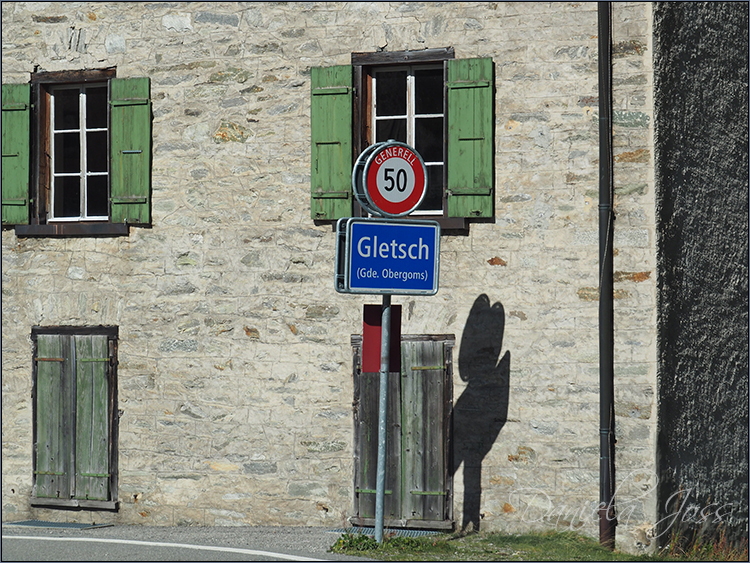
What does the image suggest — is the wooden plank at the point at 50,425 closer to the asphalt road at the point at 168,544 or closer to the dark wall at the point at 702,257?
the asphalt road at the point at 168,544

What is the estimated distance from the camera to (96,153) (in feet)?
33.2

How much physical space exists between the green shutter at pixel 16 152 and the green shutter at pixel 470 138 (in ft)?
13.4

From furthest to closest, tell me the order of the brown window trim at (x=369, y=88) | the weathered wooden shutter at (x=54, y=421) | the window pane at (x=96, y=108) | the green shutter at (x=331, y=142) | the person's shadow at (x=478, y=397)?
the window pane at (x=96, y=108)
the weathered wooden shutter at (x=54, y=421)
the green shutter at (x=331, y=142)
the brown window trim at (x=369, y=88)
the person's shadow at (x=478, y=397)

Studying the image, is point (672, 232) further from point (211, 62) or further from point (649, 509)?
point (211, 62)

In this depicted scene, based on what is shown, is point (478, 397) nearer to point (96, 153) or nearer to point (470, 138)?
point (470, 138)

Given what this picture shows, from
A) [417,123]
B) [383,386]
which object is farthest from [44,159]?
[383,386]

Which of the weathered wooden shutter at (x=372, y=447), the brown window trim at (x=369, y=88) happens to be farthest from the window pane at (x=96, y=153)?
the weathered wooden shutter at (x=372, y=447)

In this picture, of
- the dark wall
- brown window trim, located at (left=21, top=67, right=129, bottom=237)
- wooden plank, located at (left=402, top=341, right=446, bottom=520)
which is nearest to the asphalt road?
wooden plank, located at (left=402, top=341, right=446, bottom=520)

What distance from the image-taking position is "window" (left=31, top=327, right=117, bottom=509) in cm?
976

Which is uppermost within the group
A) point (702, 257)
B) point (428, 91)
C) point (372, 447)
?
point (428, 91)

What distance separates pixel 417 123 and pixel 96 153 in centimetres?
319

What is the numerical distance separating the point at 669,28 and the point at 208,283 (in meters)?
4.56

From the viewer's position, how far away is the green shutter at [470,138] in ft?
28.8

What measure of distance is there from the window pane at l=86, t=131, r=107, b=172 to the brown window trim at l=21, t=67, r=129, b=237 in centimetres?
39
